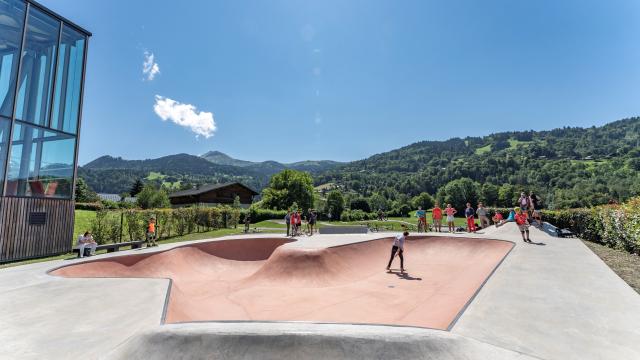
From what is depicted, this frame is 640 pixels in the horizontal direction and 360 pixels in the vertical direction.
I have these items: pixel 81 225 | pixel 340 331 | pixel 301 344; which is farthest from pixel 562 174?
pixel 301 344

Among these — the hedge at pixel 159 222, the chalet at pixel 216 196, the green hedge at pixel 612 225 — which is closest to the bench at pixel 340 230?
the hedge at pixel 159 222

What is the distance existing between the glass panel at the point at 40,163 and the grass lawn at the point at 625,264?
19549 mm

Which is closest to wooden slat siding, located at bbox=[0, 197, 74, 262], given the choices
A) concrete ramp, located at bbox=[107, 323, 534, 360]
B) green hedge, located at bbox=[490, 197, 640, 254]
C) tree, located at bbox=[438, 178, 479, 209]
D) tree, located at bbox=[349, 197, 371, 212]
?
concrete ramp, located at bbox=[107, 323, 534, 360]

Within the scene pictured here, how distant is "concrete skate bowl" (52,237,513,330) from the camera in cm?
761

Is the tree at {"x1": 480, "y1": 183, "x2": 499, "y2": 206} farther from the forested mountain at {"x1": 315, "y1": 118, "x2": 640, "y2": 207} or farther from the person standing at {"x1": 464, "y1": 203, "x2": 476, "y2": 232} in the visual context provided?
the person standing at {"x1": 464, "y1": 203, "x2": 476, "y2": 232}

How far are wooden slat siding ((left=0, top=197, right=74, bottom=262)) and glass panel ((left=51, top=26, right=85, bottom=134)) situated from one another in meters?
3.60

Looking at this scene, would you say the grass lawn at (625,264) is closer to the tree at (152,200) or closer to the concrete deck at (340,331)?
the concrete deck at (340,331)

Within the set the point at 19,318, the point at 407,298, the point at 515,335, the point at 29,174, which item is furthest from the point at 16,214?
the point at 515,335

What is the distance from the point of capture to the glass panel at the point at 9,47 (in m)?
11.8

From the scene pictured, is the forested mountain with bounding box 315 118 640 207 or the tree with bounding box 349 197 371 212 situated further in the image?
the forested mountain with bounding box 315 118 640 207

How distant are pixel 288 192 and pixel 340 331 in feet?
182

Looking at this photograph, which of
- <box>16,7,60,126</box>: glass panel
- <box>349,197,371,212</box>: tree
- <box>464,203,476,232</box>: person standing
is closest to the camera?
<box>16,7,60,126</box>: glass panel

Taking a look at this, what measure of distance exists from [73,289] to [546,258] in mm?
12782

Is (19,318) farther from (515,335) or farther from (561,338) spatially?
(561,338)
